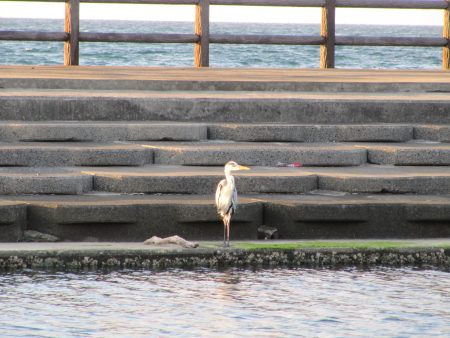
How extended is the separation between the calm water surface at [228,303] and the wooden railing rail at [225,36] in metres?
8.47

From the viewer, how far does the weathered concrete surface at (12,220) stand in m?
10.8

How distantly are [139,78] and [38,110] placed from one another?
2.24 m

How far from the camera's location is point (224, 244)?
34.8ft

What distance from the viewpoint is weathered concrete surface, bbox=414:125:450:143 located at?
1371 centimetres

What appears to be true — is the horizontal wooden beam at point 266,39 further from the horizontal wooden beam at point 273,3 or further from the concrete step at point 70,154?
the concrete step at point 70,154

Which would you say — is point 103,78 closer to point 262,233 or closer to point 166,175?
point 166,175

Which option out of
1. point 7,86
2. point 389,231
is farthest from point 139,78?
point 389,231

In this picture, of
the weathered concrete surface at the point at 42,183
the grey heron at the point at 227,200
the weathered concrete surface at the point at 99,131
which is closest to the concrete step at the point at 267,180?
the weathered concrete surface at the point at 42,183

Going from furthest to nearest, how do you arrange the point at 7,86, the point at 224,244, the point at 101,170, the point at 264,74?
the point at 264,74 < the point at 7,86 < the point at 101,170 < the point at 224,244

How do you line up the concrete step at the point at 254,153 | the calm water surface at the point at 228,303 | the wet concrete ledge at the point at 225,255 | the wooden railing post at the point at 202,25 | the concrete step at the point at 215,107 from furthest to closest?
the wooden railing post at the point at 202,25
the concrete step at the point at 215,107
the concrete step at the point at 254,153
the wet concrete ledge at the point at 225,255
the calm water surface at the point at 228,303

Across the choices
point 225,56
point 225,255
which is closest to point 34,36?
point 225,255

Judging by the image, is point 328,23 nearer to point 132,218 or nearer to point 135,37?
point 135,37

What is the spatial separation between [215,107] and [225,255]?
3.47 meters

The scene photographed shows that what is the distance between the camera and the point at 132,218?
11062mm
